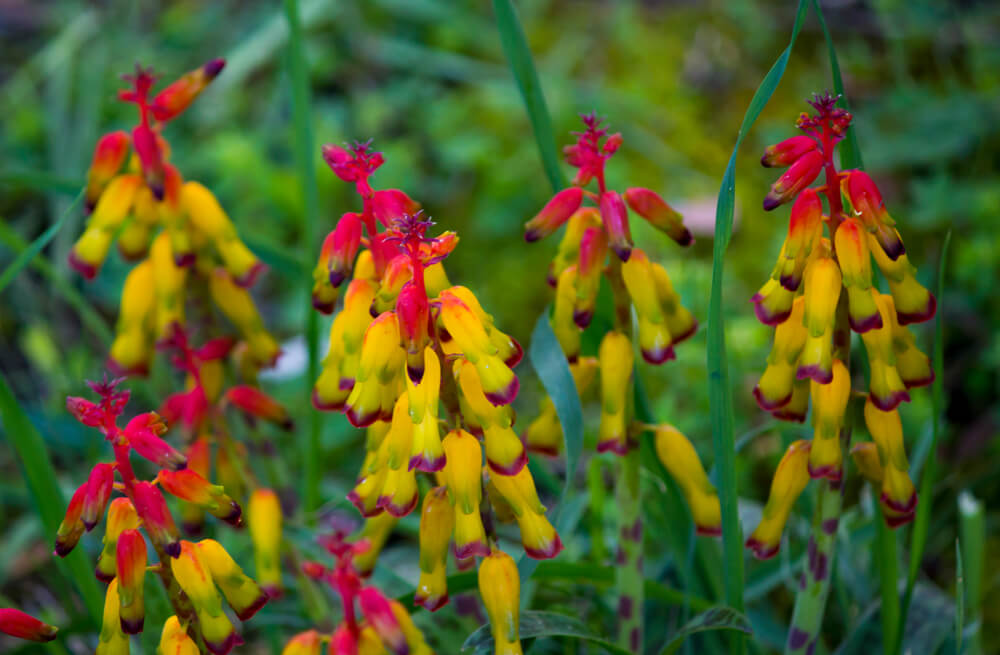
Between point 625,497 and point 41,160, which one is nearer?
point 625,497

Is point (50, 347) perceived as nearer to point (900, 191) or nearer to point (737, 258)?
point (737, 258)

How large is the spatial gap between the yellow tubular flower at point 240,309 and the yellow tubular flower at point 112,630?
25.2 inches

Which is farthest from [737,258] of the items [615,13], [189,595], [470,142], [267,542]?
[189,595]

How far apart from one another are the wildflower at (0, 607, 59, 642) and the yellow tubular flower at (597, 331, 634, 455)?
78 centimetres

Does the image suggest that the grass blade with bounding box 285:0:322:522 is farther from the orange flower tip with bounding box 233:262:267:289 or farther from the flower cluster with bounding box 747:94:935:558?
the flower cluster with bounding box 747:94:935:558

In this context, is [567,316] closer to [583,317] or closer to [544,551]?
[583,317]

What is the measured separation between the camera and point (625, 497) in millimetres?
1439

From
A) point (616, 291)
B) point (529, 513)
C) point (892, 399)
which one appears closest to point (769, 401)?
point (892, 399)

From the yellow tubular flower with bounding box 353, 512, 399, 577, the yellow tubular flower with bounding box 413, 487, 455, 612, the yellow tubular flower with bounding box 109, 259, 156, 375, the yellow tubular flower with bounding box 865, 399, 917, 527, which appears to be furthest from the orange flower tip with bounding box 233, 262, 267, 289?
the yellow tubular flower with bounding box 865, 399, 917, 527

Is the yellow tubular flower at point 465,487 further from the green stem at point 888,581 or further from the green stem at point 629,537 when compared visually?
the green stem at point 888,581

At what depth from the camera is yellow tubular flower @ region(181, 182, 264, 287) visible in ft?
5.44

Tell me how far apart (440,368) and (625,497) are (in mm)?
416

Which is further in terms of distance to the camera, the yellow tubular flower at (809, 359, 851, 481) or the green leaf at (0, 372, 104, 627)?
the green leaf at (0, 372, 104, 627)

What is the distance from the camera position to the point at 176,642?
3.91ft
